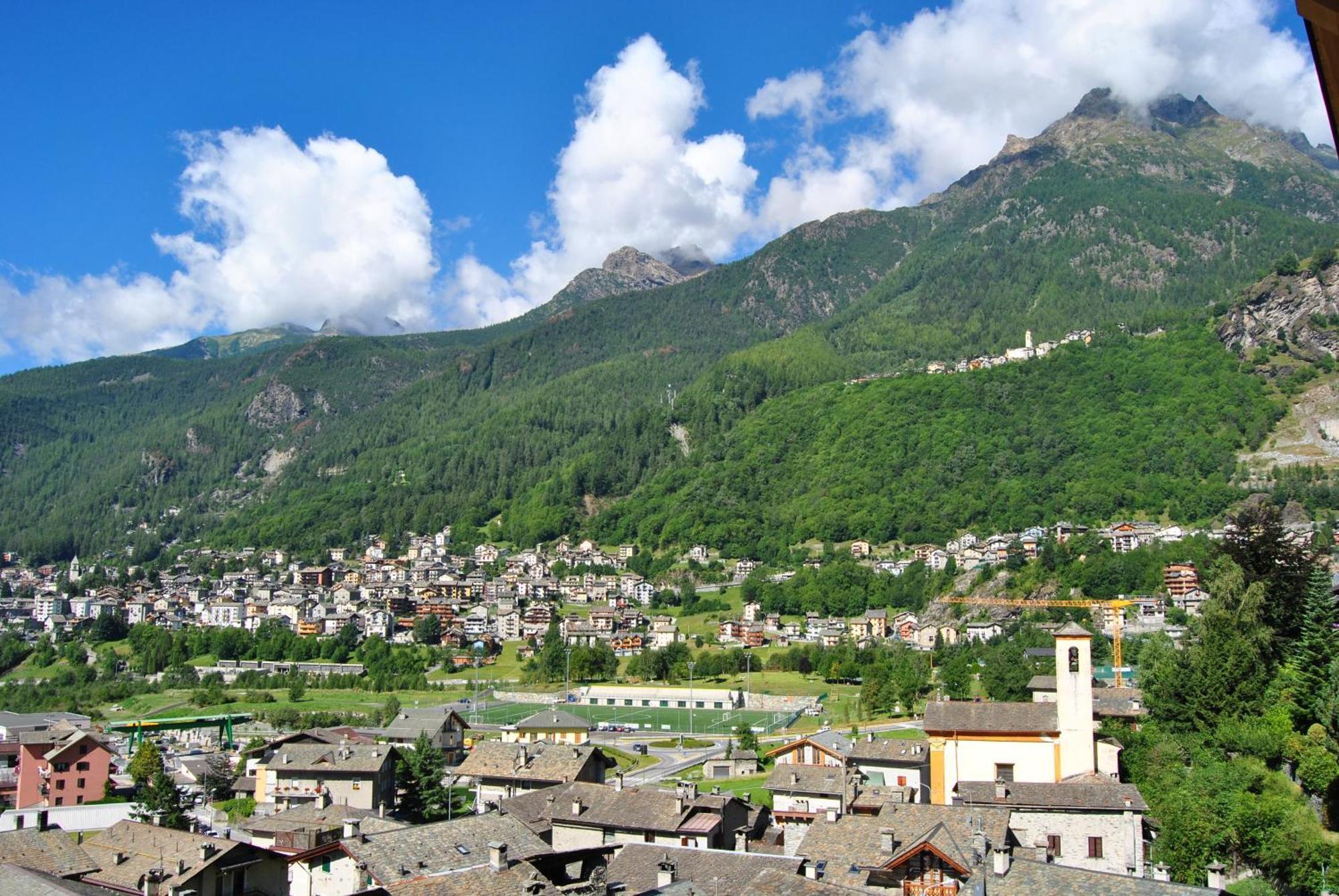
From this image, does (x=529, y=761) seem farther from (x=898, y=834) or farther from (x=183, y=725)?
(x=183, y=725)

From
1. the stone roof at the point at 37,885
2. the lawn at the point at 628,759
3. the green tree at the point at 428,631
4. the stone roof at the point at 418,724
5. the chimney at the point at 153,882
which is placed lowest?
the lawn at the point at 628,759

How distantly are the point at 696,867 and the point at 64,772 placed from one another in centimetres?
4557

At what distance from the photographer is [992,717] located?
1606 inches

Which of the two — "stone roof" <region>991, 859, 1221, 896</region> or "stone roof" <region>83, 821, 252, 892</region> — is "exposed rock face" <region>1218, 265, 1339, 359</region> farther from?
"stone roof" <region>83, 821, 252, 892</region>

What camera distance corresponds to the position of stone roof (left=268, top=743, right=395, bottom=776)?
5103 cm

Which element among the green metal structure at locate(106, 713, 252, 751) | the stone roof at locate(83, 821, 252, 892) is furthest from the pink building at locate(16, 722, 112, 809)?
the stone roof at locate(83, 821, 252, 892)

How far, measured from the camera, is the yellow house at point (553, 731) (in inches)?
2908

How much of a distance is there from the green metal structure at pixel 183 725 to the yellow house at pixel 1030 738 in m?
56.5

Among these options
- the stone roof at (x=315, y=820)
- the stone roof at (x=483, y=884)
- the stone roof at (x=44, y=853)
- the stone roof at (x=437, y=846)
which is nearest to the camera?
the stone roof at (x=483, y=884)

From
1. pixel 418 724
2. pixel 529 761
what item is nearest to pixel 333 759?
pixel 529 761

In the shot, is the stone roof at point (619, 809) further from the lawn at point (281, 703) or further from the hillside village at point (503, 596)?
the hillside village at point (503, 596)

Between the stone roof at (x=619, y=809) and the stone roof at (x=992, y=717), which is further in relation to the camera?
the stone roof at (x=992, y=717)

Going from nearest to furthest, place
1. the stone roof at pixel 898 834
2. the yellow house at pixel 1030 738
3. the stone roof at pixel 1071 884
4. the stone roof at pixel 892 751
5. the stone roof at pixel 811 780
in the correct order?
the stone roof at pixel 1071 884 → the stone roof at pixel 898 834 → the yellow house at pixel 1030 738 → the stone roof at pixel 811 780 → the stone roof at pixel 892 751

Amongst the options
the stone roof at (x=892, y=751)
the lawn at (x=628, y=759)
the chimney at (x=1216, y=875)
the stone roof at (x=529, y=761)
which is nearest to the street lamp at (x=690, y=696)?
the lawn at (x=628, y=759)
